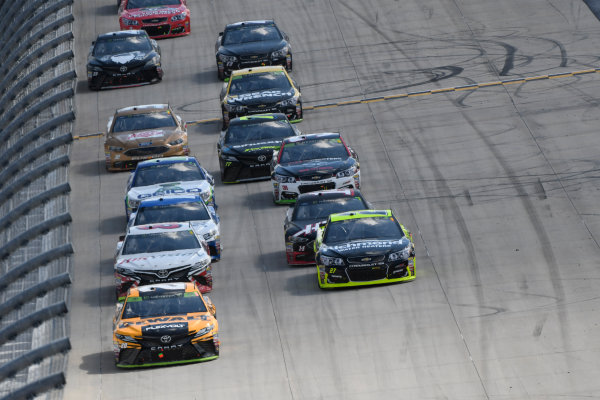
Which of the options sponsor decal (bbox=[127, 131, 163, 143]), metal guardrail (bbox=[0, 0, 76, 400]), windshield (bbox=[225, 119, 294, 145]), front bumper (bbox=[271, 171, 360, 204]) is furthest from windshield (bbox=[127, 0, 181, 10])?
metal guardrail (bbox=[0, 0, 76, 400])

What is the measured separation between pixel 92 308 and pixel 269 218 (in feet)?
18.8

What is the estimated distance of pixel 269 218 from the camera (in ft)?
93.8

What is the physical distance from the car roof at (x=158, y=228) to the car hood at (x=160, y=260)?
735 mm

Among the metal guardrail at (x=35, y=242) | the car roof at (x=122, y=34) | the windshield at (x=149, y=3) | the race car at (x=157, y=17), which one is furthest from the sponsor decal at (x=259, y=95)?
the metal guardrail at (x=35, y=242)

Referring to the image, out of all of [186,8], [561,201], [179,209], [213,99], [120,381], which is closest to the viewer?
[120,381]

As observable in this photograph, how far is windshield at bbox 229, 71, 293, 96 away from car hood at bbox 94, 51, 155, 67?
429 cm

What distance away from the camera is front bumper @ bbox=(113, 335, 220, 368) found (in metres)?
20.5

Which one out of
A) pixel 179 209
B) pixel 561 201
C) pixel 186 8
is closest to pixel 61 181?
pixel 179 209

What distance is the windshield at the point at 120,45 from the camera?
3844 cm

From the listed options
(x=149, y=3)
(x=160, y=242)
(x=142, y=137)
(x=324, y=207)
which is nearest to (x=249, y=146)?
(x=142, y=137)

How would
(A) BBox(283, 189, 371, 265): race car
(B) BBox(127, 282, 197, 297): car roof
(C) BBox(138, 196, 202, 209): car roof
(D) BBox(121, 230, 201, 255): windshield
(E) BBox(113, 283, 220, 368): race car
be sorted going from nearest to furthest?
(E) BBox(113, 283, 220, 368): race car, (B) BBox(127, 282, 197, 297): car roof, (D) BBox(121, 230, 201, 255): windshield, (A) BBox(283, 189, 371, 265): race car, (C) BBox(138, 196, 202, 209): car roof

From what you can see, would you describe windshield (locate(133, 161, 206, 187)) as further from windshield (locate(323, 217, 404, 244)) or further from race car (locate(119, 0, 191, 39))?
race car (locate(119, 0, 191, 39))

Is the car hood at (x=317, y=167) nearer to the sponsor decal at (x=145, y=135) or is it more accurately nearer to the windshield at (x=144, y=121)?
the sponsor decal at (x=145, y=135)

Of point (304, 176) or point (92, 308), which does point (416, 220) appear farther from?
point (92, 308)
